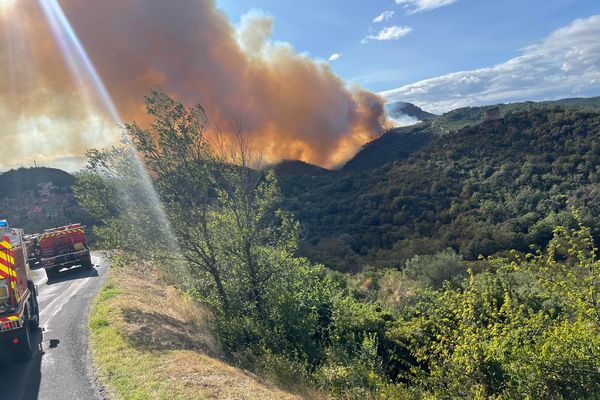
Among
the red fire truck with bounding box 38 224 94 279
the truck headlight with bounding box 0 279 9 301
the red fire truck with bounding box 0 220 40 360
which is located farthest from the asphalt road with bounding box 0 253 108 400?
the red fire truck with bounding box 38 224 94 279

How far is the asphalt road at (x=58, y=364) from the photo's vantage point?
24.3ft

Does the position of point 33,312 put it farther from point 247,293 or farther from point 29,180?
point 29,180

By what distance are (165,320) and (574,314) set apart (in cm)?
1033

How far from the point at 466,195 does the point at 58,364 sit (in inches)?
1855

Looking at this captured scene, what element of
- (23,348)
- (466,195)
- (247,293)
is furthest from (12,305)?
(466,195)

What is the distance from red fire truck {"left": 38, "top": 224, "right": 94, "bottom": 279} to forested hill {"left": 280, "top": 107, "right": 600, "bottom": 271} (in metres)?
20.2

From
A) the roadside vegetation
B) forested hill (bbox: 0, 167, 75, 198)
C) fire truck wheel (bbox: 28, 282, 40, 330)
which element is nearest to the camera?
the roadside vegetation

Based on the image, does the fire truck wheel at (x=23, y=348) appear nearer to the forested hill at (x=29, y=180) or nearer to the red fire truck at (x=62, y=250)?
the red fire truck at (x=62, y=250)

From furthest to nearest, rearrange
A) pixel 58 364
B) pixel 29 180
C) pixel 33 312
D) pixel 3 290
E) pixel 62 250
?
pixel 29 180, pixel 62 250, pixel 33 312, pixel 3 290, pixel 58 364

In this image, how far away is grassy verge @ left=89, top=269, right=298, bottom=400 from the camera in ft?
23.5

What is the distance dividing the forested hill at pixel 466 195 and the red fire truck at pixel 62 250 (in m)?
20.2

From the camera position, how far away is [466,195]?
159 feet

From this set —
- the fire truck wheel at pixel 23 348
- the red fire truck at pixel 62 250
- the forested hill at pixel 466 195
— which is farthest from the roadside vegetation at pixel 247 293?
the forested hill at pixel 466 195

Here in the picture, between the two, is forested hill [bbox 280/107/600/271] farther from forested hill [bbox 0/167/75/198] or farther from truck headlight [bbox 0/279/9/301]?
forested hill [bbox 0/167/75/198]
